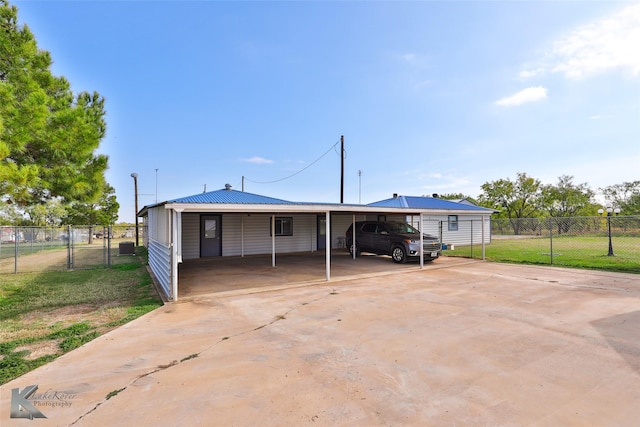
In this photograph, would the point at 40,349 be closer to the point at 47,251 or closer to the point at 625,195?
the point at 47,251

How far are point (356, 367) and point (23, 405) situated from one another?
308 cm

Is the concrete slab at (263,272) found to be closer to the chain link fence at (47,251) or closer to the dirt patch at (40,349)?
the dirt patch at (40,349)

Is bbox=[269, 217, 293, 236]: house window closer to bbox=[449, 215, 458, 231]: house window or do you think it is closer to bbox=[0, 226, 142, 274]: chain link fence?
bbox=[0, 226, 142, 274]: chain link fence

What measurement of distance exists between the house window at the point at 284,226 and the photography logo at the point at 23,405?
40.4ft

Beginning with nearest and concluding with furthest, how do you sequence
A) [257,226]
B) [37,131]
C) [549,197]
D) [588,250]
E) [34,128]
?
[34,128], [37,131], [257,226], [588,250], [549,197]

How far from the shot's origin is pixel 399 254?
12258mm

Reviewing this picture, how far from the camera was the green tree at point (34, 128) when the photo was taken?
720cm

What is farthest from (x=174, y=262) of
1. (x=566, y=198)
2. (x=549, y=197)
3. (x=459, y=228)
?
(x=566, y=198)

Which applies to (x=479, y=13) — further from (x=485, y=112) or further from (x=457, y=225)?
(x=457, y=225)

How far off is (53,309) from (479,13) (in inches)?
569

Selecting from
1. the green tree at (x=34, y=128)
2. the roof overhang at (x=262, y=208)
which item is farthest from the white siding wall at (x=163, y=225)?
the green tree at (x=34, y=128)

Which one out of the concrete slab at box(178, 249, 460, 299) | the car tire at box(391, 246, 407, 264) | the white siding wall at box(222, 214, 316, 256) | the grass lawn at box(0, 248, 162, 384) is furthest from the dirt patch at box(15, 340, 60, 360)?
the car tire at box(391, 246, 407, 264)

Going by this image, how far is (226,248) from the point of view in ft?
46.6

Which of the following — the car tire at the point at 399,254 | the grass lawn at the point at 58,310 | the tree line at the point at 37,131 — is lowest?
the grass lawn at the point at 58,310
